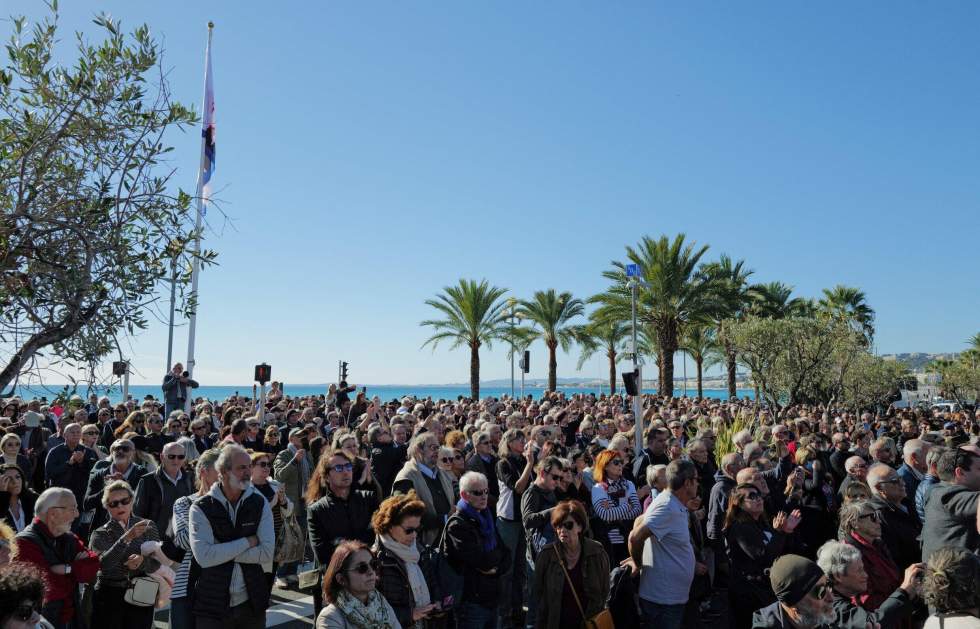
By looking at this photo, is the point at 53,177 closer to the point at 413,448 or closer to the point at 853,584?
the point at 413,448

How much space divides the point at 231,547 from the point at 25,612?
1.77 m

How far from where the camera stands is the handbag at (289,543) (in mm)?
6766

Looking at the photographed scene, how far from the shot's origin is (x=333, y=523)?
18.6 ft

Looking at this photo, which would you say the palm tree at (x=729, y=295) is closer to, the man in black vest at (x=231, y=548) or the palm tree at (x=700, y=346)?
the palm tree at (x=700, y=346)

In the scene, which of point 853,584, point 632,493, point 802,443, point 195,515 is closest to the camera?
point 853,584

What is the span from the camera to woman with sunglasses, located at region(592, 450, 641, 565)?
6.68m

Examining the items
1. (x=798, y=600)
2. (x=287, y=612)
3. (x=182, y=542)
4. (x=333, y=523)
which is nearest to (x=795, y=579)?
(x=798, y=600)

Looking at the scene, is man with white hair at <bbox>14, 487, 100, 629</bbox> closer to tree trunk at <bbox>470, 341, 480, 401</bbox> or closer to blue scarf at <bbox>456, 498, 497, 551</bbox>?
blue scarf at <bbox>456, 498, 497, 551</bbox>

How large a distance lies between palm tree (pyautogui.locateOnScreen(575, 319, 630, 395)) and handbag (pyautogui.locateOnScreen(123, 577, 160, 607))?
95.7 feet

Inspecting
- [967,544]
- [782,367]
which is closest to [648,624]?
[967,544]

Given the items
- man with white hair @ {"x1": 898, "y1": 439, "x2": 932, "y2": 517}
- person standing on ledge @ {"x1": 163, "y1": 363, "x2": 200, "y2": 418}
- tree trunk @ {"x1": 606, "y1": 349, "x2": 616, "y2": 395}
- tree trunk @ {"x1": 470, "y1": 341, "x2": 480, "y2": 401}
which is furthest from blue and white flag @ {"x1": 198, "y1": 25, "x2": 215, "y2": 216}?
tree trunk @ {"x1": 606, "y1": 349, "x2": 616, "y2": 395}

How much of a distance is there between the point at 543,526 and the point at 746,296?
2963 centimetres

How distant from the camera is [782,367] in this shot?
2734 centimetres

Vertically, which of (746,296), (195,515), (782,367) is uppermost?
(746,296)
